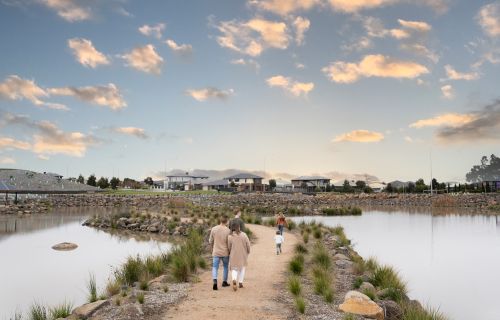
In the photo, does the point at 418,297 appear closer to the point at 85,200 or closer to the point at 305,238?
the point at 305,238

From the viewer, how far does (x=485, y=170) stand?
7466 inches

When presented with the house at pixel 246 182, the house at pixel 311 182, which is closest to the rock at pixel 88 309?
the house at pixel 246 182

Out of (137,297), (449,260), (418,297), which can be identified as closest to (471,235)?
(449,260)

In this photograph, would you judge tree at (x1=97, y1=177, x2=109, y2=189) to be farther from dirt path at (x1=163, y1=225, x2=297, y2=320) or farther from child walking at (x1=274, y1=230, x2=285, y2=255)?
dirt path at (x1=163, y1=225, x2=297, y2=320)

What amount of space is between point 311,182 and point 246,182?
18729 mm

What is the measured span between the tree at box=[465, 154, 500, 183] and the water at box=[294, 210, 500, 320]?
171 m

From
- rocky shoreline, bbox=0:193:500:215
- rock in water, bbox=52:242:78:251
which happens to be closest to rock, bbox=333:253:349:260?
rock in water, bbox=52:242:78:251

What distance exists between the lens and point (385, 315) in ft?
31.4

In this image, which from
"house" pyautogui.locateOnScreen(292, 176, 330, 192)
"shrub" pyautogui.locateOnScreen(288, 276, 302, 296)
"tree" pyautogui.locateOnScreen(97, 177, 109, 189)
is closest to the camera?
"shrub" pyautogui.locateOnScreen(288, 276, 302, 296)

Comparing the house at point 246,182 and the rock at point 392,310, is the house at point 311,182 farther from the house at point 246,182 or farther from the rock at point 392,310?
the rock at point 392,310

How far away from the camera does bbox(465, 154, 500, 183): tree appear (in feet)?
599

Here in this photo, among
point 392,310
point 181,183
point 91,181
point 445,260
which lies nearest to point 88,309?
point 392,310

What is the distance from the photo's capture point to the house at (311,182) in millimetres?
110069

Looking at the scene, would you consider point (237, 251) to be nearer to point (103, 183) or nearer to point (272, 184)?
point (103, 183)
